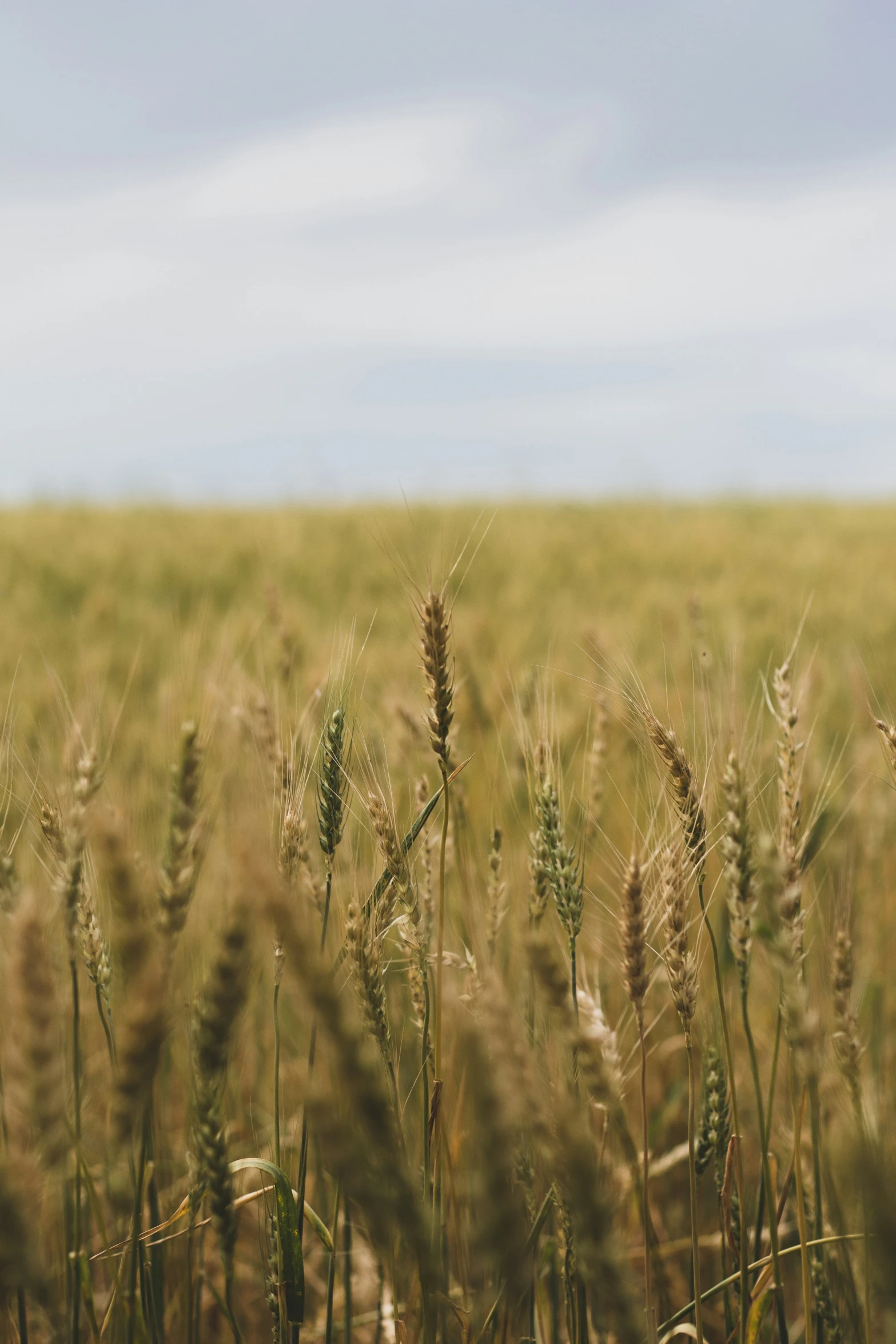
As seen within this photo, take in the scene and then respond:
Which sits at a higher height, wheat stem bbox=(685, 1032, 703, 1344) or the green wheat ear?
the green wheat ear

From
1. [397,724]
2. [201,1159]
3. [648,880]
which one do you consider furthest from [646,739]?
[397,724]

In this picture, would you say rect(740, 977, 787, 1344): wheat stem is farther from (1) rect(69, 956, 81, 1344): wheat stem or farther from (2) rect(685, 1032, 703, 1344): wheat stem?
(1) rect(69, 956, 81, 1344): wheat stem

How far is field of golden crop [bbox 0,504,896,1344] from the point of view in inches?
21.1

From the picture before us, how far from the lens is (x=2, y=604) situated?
5125mm

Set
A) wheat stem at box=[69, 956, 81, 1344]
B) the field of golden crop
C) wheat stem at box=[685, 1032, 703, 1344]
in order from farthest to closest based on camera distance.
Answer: wheat stem at box=[685, 1032, 703, 1344] < wheat stem at box=[69, 956, 81, 1344] < the field of golden crop

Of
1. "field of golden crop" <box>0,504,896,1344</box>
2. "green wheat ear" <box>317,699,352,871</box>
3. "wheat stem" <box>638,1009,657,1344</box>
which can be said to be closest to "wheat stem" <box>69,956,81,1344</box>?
"field of golden crop" <box>0,504,896,1344</box>

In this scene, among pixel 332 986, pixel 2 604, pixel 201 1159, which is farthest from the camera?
pixel 2 604

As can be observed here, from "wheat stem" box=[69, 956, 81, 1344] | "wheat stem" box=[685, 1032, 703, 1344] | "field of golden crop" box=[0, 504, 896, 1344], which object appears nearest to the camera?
"field of golden crop" box=[0, 504, 896, 1344]

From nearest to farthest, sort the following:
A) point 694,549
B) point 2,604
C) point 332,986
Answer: point 332,986
point 2,604
point 694,549

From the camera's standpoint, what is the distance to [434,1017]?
1.02m

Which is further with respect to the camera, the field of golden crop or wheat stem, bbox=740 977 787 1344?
wheat stem, bbox=740 977 787 1344

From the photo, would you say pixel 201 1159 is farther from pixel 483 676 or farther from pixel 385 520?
pixel 385 520

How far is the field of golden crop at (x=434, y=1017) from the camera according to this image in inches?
21.1

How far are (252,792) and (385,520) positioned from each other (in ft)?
24.8
